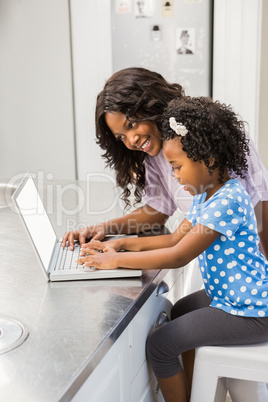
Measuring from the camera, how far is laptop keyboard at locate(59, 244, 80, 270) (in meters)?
1.24

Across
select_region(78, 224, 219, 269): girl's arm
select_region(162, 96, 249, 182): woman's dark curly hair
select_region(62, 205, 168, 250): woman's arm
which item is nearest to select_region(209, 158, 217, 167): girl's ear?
select_region(162, 96, 249, 182): woman's dark curly hair

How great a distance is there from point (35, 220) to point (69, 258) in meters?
0.14

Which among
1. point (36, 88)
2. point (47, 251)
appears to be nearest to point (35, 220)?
point (47, 251)

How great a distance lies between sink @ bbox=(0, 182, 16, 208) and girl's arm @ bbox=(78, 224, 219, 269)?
0.80m

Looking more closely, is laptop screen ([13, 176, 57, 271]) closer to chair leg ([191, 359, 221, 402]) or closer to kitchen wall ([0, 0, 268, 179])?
chair leg ([191, 359, 221, 402])

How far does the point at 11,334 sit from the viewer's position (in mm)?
907

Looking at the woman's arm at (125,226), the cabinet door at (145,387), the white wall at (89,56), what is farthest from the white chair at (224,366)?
the white wall at (89,56)

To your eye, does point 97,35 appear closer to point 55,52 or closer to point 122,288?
point 55,52

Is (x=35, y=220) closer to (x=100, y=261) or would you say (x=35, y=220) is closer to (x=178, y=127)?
(x=100, y=261)

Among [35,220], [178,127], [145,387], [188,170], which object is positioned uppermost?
[178,127]

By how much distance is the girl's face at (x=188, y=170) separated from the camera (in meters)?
1.26

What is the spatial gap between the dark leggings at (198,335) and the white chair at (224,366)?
0.07 feet

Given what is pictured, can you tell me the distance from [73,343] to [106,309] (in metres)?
0.15

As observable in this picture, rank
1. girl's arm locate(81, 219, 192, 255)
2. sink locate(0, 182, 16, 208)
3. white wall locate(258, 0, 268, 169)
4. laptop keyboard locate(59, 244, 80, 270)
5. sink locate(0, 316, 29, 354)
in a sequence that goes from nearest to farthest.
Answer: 1. sink locate(0, 316, 29, 354)
2. laptop keyboard locate(59, 244, 80, 270)
3. girl's arm locate(81, 219, 192, 255)
4. sink locate(0, 182, 16, 208)
5. white wall locate(258, 0, 268, 169)
